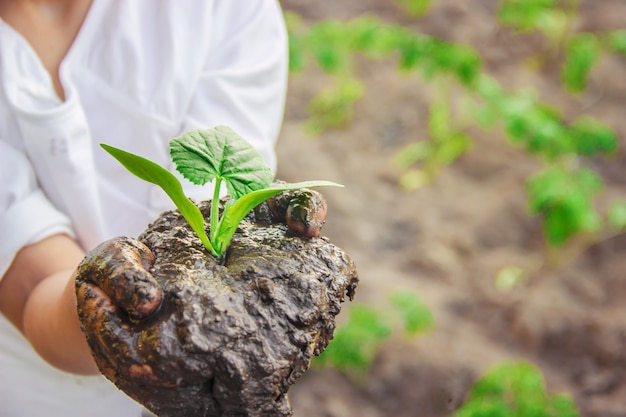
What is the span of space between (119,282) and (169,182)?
0.35 feet

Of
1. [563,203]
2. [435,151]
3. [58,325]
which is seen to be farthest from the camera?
[435,151]

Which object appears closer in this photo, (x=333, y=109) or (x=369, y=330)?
(x=369, y=330)

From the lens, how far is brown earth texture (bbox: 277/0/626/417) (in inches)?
76.9

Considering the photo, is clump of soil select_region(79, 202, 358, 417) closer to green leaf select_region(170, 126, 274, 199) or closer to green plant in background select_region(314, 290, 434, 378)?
green leaf select_region(170, 126, 274, 199)

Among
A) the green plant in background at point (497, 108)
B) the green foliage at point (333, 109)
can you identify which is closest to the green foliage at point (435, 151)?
the green plant in background at point (497, 108)

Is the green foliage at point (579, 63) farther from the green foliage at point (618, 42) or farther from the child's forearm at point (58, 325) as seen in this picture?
the child's forearm at point (58, 325)

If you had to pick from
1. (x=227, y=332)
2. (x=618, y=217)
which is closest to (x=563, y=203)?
(x=618, y=217)

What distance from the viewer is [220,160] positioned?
26.6 inches

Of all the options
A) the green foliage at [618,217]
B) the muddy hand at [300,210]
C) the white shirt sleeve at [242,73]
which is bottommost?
the green foliage at [618,217]

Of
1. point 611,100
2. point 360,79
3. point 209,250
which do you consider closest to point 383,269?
point 360,79

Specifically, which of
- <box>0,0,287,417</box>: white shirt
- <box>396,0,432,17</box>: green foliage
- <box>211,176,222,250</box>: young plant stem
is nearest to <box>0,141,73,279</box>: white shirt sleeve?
<box>0,0,287,417</box>: white shirt

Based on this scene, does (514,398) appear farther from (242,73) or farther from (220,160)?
(220,160)

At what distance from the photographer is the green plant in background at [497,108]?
2256 millimetres

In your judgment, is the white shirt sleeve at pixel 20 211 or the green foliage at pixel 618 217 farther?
the green foliage at pixel 618 217
